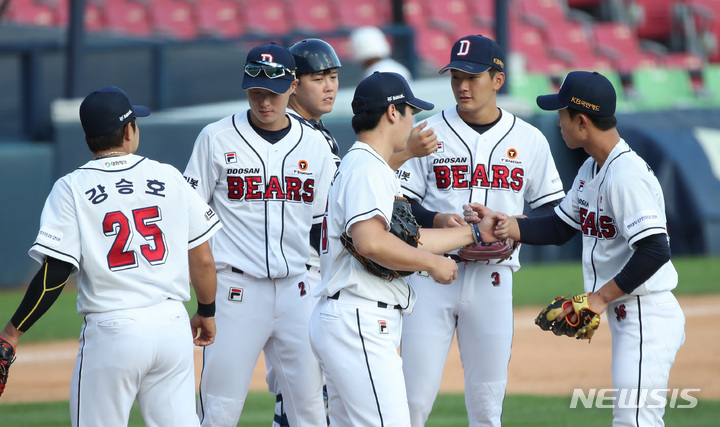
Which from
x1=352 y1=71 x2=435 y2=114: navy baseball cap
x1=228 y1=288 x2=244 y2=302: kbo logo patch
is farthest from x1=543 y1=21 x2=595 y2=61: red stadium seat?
x1=352 y1=71 x2=435 y2=114: navy baseball cap

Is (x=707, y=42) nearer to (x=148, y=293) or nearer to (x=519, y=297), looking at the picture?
(x=519, y=297)

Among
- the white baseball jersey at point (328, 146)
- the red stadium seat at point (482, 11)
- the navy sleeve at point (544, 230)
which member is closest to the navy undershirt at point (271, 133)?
the white baseball jersey at point (328, 146)

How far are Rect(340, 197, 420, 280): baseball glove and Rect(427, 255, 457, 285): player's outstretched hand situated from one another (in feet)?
0.37

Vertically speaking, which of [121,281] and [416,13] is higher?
[416,13]

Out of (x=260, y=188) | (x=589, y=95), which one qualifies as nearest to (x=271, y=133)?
(x=260, y=188)

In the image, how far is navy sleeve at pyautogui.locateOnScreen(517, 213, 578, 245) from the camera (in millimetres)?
4480

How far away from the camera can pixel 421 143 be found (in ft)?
13.5

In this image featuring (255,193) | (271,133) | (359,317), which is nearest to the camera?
(359,317)

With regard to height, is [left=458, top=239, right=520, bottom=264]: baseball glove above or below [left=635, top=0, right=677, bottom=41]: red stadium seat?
below

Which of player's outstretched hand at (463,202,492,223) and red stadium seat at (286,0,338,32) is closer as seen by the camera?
player's outstretched hand at (463,202,492,223)

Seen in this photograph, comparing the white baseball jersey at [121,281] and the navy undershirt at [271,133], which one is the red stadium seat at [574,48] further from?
the white baseball jersey at [121,281]

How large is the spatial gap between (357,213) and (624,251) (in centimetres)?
134

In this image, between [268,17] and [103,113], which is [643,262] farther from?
[268,17]

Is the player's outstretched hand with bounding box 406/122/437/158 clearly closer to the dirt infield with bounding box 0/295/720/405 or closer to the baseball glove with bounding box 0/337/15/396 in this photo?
the baseball glove with bounding box 0/337/15/396
